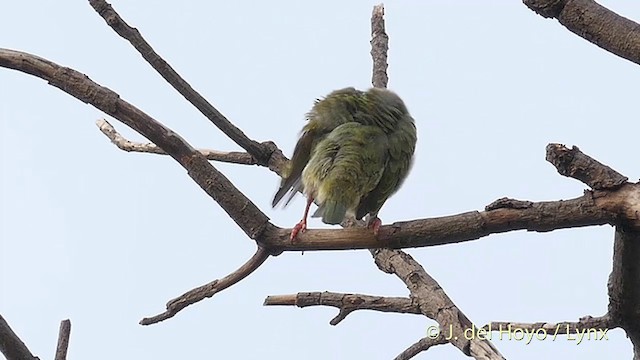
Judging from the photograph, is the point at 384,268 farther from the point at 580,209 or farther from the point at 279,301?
the point at 580,209

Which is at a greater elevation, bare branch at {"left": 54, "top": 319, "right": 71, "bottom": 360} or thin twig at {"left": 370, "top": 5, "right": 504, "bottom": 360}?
thin twig at {"left": 370, "top": 5, "right": 504, "bottom": 360}

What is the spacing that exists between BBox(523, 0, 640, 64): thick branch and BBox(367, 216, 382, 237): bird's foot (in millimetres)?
789

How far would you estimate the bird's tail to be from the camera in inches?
111

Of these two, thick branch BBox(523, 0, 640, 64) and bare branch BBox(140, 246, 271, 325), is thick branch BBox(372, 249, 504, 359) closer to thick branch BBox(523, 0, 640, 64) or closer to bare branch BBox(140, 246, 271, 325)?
bare branch BBox(140, 246, 271, 325)

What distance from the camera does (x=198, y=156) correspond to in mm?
2312

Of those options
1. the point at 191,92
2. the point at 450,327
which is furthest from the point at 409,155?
the point at 191,92

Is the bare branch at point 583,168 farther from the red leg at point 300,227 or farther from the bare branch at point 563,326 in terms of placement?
the red leg at point 300,227

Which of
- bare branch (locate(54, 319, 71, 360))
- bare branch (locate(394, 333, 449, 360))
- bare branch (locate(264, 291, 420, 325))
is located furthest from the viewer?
bare branch (locate(394, 333, 449, 360))

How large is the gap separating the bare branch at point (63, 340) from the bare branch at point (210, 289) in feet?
0.79

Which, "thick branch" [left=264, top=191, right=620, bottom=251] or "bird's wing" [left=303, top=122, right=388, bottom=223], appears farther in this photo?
"bird's wing" [left=303, top=122, right=388, bottom=223]

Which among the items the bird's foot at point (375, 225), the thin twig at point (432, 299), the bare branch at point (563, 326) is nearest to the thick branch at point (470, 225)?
the bird's foot at point (375, 225)

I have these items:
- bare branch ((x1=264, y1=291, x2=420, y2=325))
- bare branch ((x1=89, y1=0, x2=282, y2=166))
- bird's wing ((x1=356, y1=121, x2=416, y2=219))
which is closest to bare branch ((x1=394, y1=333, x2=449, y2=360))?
bare branch ((x1=264, y1=291, x2=420, y2=325))

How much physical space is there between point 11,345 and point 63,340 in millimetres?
254

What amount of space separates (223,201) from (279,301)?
0.84m
